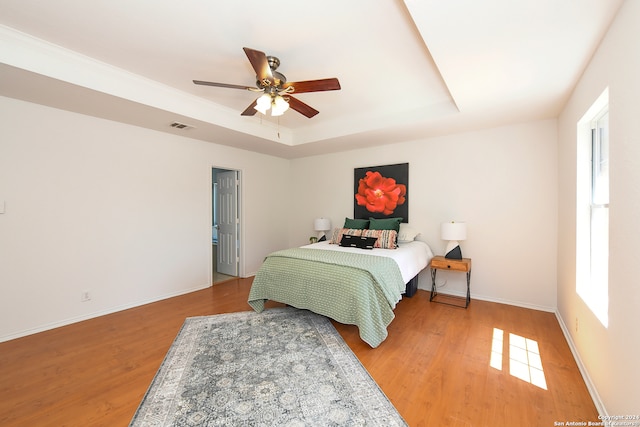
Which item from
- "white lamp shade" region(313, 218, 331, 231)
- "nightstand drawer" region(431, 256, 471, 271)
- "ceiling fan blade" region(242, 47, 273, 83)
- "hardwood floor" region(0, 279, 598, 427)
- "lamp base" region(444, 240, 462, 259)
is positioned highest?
"ceiling fan blade" region(242, 47, 273, 83)

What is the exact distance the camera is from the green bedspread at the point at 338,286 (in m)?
2.47

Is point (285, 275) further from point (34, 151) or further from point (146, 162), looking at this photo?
point (34, 151)

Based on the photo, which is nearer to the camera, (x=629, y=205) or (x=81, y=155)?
(x=629, y=205)

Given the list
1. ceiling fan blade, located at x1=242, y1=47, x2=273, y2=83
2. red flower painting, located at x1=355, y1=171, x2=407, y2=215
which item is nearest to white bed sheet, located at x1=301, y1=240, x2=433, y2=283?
red flower painting, located at x1=355, y1=171, x2=407, y2=215

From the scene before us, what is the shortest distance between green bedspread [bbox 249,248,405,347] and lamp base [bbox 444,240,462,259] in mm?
1122

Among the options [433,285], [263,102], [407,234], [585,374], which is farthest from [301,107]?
[585,374]

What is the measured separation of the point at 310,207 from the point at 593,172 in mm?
4025

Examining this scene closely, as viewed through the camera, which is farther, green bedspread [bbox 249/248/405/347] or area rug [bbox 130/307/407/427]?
green bedspread [bbox 249/248/405/347]

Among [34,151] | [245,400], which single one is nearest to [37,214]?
[34,151]

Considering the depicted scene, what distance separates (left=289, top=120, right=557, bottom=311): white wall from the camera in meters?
3.25

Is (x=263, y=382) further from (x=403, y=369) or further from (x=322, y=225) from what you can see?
(x=322, y=225)

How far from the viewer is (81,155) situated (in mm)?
3053

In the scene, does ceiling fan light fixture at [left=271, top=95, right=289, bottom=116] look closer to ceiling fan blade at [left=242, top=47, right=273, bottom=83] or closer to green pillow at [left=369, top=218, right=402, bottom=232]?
ceiling fan blade at [left=242, top=47, right=273, bottom=83]

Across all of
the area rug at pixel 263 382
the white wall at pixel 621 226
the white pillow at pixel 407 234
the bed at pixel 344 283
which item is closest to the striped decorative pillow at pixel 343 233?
the bed at pixel 344 283
